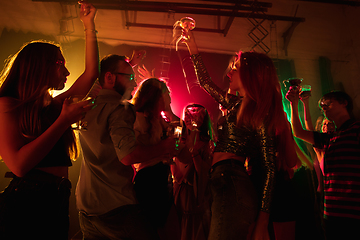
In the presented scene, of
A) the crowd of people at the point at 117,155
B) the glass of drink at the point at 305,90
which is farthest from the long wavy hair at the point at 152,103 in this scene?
the glass of drink at the point at 305,90

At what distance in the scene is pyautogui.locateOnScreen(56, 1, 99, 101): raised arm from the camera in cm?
149

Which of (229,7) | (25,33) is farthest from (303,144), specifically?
(25,33)

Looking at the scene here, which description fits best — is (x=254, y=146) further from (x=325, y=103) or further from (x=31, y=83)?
(x=325, y=103)

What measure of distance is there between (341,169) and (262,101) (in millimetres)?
1294

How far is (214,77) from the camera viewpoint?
4.67m

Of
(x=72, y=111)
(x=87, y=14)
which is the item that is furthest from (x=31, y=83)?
(x=87, y=14)

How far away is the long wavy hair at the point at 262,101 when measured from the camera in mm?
1283

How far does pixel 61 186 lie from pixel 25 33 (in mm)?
4546

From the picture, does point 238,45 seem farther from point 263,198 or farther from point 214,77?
point 263,198

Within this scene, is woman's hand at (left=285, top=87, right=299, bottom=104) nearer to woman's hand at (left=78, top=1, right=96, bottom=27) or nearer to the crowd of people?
the crowd of people

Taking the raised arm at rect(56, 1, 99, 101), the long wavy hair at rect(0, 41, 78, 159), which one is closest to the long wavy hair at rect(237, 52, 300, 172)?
the raised arm at rect(56, 1, 99, 101)

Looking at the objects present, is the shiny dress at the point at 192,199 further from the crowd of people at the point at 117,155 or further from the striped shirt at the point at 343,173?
the striped shirt at the point at 343,173

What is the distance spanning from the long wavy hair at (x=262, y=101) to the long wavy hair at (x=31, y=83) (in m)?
1.16

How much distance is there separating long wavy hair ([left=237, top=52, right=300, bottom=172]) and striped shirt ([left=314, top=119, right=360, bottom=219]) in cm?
84
